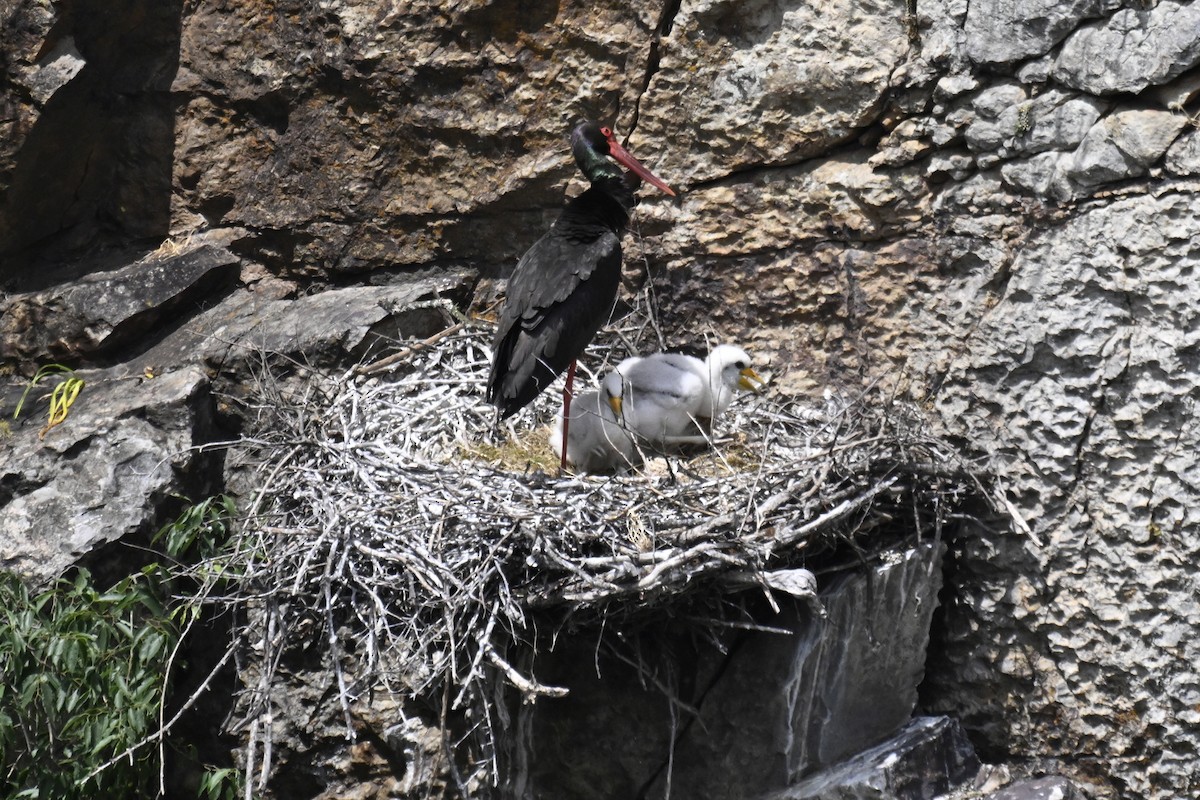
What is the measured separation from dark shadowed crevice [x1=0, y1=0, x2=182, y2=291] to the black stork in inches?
70.1

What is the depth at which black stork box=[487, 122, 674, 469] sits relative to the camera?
14.2 ft

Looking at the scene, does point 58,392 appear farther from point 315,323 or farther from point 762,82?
point 762,82

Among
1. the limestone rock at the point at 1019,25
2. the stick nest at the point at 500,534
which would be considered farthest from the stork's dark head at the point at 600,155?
the limestone rock at the point at 1019,25

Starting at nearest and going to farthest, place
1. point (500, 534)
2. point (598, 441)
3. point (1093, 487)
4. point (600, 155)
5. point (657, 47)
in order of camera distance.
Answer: point (500, 534), point (1093, 487), point (598, 441), point (600, 155), point (657, 47)

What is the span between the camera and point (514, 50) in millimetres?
5082

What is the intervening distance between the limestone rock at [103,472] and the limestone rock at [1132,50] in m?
3.08

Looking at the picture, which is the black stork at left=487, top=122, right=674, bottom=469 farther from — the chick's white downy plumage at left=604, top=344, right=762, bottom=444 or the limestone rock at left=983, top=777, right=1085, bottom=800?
the limestone rock at left=983, top=777, right=1085, bottom=800

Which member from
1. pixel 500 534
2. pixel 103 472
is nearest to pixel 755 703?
pixel 500 534

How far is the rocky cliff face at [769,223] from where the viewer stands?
4.09m

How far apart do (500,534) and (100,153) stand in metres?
2.72

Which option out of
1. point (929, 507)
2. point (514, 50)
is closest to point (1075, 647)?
point (929, 507)

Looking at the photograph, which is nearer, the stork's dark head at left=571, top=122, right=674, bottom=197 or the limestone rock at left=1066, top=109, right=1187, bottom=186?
the limestone rock at left=1066, top=109, right=1187, bottom=186

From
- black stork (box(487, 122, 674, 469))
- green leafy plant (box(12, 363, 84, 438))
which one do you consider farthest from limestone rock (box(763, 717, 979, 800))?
green leafy plant (box(12, 363, 84, 438))

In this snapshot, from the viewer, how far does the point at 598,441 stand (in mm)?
4559
